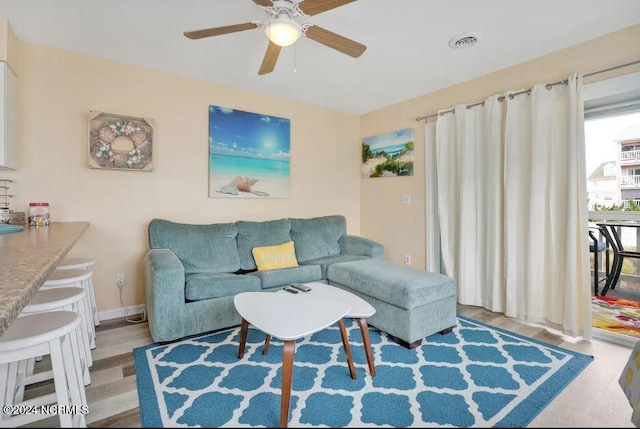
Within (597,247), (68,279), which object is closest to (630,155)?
(597,247)

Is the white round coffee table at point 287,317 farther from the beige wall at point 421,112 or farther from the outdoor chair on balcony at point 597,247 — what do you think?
the outdoor chair on balcony at point 597,247

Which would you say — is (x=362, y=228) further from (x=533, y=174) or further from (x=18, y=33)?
(x=18, y=33)

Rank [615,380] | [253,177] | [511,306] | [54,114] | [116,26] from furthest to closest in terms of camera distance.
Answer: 1. [253,177]
2. [511,306]
3. [54,114]
4. [116,26]
5. [615,380]

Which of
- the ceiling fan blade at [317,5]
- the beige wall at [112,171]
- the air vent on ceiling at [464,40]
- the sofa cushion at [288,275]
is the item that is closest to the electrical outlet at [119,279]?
the beige wall at [112,171]

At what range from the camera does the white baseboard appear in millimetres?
2787

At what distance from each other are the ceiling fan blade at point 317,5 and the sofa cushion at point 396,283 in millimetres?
1863

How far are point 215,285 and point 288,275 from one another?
0.69 meters

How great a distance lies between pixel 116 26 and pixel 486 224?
11.7ft

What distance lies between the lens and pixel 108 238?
281 centimetres

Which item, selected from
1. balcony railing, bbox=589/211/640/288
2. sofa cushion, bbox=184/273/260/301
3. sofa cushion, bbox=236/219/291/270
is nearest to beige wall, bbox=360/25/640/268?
balcony railing, bbox=589/211/640/288

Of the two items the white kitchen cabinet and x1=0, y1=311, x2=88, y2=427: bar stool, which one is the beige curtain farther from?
the white kitchen cabinet

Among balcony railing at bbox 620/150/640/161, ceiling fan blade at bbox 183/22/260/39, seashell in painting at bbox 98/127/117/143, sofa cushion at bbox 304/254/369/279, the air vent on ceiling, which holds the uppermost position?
the air vent on ceiling

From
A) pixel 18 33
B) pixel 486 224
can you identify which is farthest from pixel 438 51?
pixel 18 33

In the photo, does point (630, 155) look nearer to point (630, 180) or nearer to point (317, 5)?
point (630, 180)
